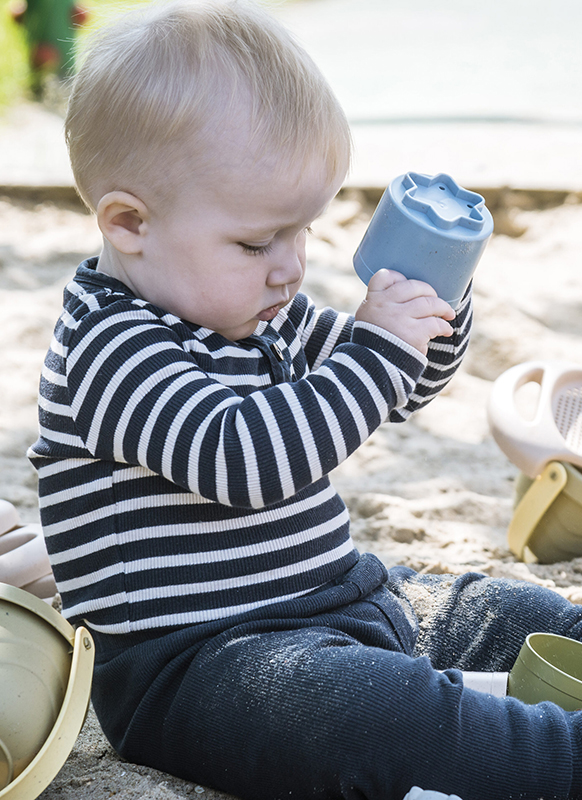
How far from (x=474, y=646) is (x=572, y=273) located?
2.21 m

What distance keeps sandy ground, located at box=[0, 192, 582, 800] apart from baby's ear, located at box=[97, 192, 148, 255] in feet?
2.29

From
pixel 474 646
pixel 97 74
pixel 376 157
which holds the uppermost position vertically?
pixel 97 74

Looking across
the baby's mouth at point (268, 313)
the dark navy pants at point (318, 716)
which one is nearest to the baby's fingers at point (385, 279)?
the baby's mouth at point (268, 313)

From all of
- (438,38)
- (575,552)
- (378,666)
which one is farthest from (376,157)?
(438,38)

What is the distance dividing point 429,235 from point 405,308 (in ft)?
0.33

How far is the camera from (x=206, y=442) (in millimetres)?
1114

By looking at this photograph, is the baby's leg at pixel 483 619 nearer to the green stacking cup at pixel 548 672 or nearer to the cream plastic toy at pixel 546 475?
the green stacking cup at pixel 548 672

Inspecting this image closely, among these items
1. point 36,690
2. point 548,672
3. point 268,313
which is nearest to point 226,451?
point 268,313

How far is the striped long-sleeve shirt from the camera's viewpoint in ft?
3.69

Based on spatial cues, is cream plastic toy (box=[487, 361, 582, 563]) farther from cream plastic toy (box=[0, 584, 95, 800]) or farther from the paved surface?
cream plastic toy (box=[0, 584, 95, 800])

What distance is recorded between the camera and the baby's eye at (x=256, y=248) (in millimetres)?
1186

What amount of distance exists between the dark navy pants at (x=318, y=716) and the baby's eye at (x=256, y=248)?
475mm

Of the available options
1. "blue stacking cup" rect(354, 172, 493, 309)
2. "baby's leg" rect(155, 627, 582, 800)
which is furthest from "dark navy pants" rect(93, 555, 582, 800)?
"blue stacking cup" rect(354, 172, 493, 309)

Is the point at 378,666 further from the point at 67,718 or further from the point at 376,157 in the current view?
the point at 376,157
